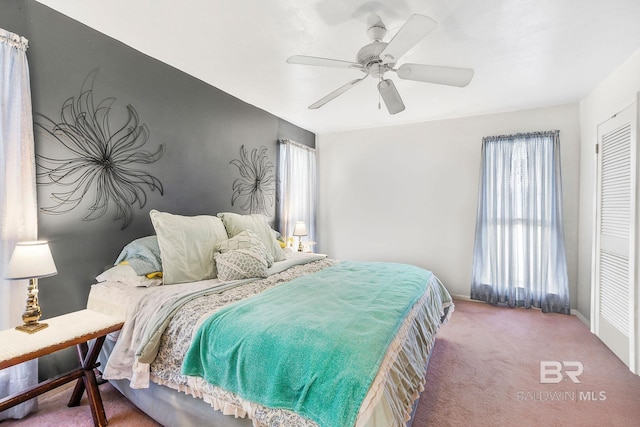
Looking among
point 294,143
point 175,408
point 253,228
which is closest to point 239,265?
point 253,228

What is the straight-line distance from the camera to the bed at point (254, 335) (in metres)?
1.15

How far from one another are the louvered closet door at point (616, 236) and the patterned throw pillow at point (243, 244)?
285 centimetres

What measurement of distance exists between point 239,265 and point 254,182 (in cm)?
172

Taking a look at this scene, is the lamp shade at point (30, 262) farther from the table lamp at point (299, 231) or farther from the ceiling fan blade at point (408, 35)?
the table lamp at point (299, 231)

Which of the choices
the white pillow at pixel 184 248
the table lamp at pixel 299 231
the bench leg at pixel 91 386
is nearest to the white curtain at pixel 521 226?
the table lamp at pixel 299 231

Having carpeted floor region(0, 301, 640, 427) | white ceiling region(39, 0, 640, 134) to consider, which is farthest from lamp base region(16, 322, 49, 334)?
white ceiling region(39, 0, 640, 134)

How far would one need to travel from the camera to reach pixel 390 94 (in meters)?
2.22

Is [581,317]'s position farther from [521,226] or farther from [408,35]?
[408,35]

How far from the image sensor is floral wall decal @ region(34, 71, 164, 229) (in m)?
1.99

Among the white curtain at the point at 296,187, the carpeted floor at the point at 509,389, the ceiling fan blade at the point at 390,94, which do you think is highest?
the ceiling fan blade at the point at 390,94

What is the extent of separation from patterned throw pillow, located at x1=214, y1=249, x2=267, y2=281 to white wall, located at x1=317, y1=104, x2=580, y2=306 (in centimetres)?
270

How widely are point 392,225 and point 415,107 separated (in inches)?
67.5

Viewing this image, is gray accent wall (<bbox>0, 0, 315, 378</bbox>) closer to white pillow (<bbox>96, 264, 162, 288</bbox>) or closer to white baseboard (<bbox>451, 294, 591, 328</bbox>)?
white pillow (<bbox>96, 264, 162, 288</bbox>)

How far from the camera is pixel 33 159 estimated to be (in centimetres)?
183
